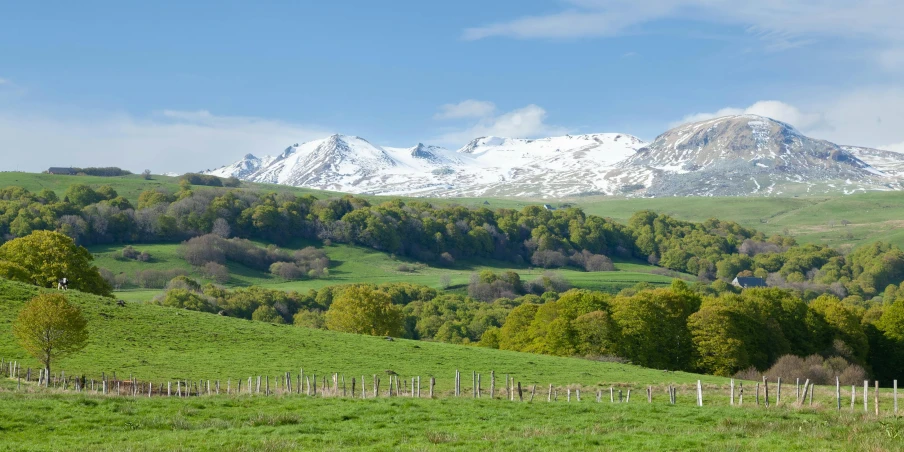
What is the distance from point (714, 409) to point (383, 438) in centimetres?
1288

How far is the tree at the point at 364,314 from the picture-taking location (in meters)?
86.2

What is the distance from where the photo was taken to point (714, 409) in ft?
93.0

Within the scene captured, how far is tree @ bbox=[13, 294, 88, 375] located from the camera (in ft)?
141

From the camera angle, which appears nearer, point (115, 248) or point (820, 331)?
point (820, 331)

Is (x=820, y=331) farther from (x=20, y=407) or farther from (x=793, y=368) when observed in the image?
(x=20, y=407)

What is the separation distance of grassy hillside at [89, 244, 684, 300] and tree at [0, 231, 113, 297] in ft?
145

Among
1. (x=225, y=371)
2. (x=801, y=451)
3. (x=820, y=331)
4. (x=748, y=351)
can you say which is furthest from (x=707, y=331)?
(x=801, y=451)

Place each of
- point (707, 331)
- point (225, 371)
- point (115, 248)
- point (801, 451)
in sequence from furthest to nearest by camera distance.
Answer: point (115, 248) < point (707, 331) < point (225, 371) < point (801, 451)

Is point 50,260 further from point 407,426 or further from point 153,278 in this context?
point 153,278

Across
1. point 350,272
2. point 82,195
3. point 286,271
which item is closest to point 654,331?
point 286,271

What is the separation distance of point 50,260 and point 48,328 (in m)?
34.4

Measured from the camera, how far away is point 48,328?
43.1 metres

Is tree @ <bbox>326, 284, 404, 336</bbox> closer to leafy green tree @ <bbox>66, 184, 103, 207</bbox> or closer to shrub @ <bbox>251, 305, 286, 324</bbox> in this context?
shrub @ <bbox>251, 305, 286, 324</bbox>

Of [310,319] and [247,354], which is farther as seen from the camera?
[310,319]
